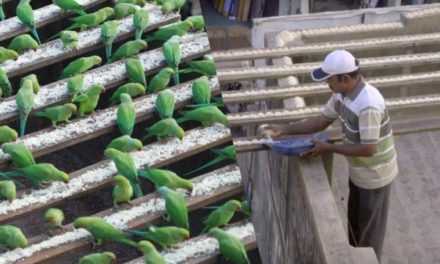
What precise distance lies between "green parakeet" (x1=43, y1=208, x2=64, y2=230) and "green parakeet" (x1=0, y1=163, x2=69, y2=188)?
0.15 m

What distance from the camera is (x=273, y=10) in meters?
11.2

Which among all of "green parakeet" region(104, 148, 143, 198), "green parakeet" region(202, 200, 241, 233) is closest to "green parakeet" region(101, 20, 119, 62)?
"green parakeet" region(104, 148, 143, 198)

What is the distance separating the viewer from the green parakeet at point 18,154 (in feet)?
10.1

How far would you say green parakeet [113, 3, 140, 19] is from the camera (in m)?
3.75

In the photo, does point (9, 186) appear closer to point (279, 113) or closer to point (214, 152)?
point (214, 152)

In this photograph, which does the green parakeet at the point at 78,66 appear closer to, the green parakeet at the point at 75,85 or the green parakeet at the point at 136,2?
the green parakeet at the point at 75,85

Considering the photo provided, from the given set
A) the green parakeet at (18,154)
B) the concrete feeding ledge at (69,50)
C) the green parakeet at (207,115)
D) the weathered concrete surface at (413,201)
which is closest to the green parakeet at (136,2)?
the concrete feeding ledge at (69,50)

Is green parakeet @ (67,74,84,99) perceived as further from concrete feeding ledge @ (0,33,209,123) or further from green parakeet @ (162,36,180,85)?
green parakeet @ (162,36,180,85)

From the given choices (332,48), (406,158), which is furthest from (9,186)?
(406,158)

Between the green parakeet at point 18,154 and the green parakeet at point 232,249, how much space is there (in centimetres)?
67

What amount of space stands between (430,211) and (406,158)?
58 centimetres

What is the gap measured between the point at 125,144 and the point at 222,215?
0.45m

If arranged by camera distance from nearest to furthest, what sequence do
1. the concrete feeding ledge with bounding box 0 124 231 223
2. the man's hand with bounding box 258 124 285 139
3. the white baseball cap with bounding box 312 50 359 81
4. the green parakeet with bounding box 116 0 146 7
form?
the concrete feeding ledge with bounding box 0 124 231 223 < the green parakeet with bounding box 116 0 146 7 < the white baseball cap with bounding box 312 50 359 81 < the man's hand with bounding box 258 124 285 139

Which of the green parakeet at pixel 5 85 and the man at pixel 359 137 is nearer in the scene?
the green parakeet at pixel 5 85
